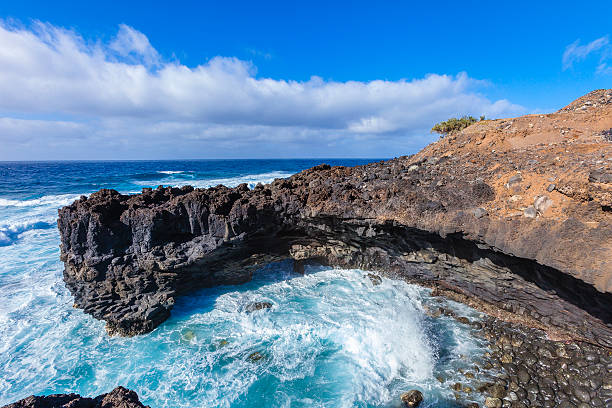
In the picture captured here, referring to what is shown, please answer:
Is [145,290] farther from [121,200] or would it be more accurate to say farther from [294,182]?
[294,182]

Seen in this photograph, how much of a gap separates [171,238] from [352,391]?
843cm

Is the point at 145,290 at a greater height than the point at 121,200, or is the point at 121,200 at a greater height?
the point at 121,200

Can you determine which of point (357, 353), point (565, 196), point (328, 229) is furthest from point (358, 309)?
point (565, 196)

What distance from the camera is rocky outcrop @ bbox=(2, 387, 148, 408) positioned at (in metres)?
3.54

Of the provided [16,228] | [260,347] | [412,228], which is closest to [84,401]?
[260,347]

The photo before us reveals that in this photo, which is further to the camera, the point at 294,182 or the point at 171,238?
the point at 294,182

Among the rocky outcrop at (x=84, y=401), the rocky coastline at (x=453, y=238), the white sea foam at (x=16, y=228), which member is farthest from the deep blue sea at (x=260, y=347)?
the white sea foam at (x=16, y=228)

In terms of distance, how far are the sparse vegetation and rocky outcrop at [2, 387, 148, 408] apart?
25.1m

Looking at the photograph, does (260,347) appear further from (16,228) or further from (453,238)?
(16,228)

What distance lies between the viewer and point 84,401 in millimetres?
3801

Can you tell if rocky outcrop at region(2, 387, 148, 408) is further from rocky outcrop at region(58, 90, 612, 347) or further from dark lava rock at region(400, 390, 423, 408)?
rocky outcrop at region(58, 90, 612, 347)

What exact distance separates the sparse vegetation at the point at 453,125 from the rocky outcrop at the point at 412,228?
1045 centimetres

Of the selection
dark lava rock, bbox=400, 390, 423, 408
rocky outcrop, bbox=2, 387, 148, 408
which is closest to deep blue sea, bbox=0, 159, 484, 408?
dark lava rock, bbox=400, 390, 423, 408

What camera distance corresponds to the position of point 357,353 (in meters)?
8.80
